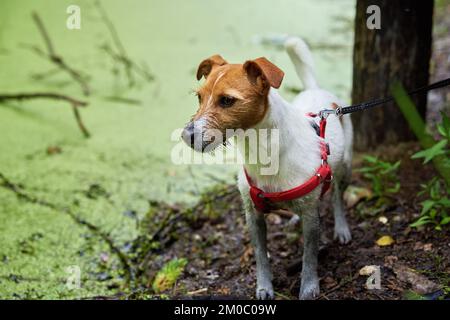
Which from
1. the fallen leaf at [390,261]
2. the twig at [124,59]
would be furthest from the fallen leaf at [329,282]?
the twig at [124,59]

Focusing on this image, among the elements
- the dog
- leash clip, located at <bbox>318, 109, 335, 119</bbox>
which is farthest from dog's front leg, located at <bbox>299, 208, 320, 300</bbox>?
leash clip, located at <bbox>318, 109, 335, 119</bbox>

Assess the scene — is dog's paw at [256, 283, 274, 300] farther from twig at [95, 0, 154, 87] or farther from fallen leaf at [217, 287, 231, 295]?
twig at [95, 0, 154, 87]

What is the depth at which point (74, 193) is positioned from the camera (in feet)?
11.8

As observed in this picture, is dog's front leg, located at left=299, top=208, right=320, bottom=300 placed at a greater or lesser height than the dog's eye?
lesser

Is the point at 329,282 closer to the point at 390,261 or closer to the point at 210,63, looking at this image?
the point at 390,261

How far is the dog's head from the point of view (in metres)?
1.97

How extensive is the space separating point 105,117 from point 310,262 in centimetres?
289

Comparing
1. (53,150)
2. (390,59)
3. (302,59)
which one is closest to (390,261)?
(302,59)

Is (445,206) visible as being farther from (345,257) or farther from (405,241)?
(345,257)

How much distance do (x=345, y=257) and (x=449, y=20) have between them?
4275 mm

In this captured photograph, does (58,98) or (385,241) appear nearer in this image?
(385,241)

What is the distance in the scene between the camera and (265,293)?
250 centimetres

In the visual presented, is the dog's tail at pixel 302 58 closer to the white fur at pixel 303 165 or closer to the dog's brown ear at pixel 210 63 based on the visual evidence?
the white fur at pixel 303 165

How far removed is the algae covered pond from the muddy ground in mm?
212
